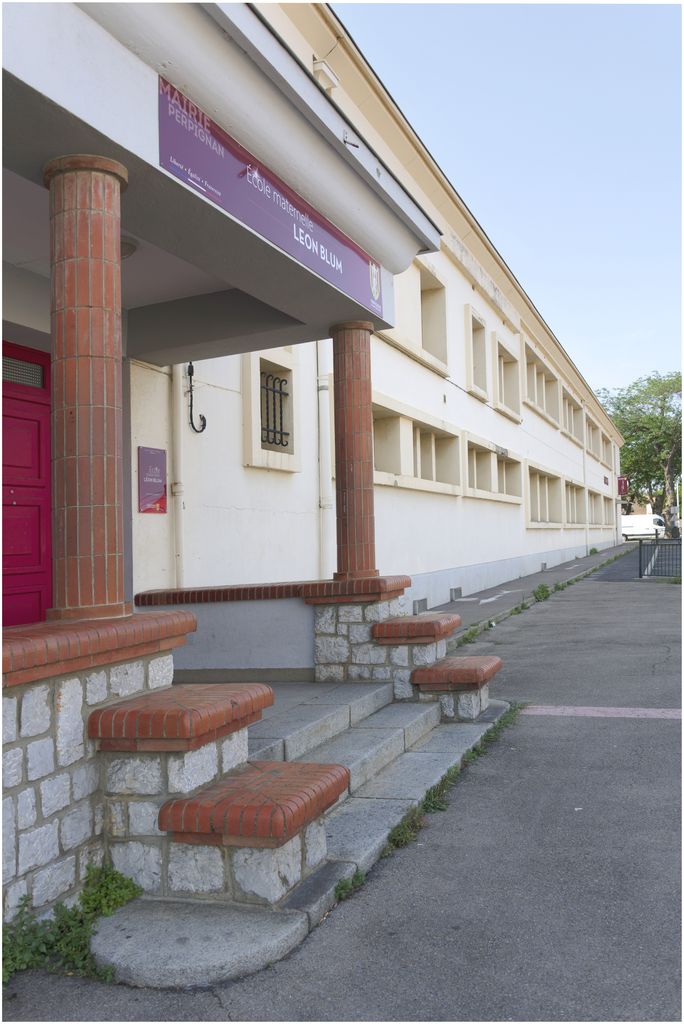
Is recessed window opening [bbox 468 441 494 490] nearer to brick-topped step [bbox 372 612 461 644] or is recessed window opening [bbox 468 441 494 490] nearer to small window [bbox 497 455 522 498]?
small window [bbox 497 455 522 498]

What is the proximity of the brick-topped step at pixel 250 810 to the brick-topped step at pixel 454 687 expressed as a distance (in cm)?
298

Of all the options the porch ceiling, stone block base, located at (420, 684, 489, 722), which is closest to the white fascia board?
the porch ceiling

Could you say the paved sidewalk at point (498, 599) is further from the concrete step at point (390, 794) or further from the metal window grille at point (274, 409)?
the concrete step at point (390, 794)

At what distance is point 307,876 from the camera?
3596 millimetres

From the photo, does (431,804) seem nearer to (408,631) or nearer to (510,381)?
(408,631)

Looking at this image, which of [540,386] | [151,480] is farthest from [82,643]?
[540,386]

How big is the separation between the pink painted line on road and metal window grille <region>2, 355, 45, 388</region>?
485 cm

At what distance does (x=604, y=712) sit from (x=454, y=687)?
55.1 inches

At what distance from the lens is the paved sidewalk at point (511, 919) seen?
8.96 feet

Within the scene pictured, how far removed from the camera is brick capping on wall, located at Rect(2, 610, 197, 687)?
119 inches

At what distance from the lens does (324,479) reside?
1059cm

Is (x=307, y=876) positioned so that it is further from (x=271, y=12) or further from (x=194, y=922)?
(x=271, y=12)

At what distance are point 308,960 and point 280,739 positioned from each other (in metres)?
1.74

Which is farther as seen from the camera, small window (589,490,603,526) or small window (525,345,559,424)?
small window (589,490,603,526)
